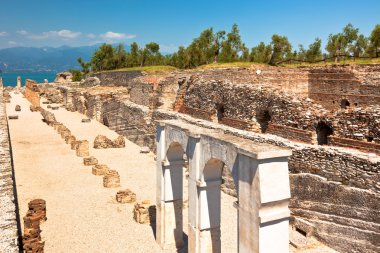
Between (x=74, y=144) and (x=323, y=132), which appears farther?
(x=74, y=144)

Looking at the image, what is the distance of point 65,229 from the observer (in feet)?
38.8

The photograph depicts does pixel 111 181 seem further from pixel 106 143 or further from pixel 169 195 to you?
pixel 106 143

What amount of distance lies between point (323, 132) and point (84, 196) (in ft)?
32.7

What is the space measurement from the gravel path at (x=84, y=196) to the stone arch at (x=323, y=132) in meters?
4.24

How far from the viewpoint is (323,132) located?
13.9 meters

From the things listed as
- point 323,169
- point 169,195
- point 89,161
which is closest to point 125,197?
point 169,195

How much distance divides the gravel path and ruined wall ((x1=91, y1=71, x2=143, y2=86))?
63.4ft

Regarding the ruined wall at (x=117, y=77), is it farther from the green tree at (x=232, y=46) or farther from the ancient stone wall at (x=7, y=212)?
the ancient stone wall at (x=7, y=212)

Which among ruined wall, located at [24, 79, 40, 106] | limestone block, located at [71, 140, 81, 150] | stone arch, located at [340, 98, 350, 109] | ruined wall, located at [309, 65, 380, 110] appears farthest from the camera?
ruined wall, located at [24, 79, 40, 106]

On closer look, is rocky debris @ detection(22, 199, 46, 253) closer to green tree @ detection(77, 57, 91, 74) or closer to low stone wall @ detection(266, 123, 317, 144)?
low stone wall @ detection(266, 123, 317, 144)

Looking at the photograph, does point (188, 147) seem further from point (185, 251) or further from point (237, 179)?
point (185, 251)

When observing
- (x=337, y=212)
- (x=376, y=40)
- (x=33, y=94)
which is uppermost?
(x=376, y=40)

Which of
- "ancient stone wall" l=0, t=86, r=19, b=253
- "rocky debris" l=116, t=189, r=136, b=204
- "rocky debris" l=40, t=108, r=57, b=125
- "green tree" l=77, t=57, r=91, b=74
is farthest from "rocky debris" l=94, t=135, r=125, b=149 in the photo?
"green tree" l=77, t=57, r=91, b=74

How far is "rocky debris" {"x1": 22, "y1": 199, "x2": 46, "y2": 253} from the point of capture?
978cm
